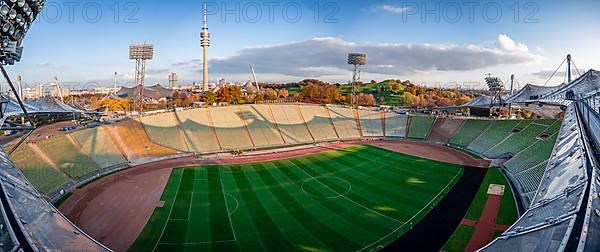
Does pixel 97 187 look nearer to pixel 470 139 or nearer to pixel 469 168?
pixel 469 168

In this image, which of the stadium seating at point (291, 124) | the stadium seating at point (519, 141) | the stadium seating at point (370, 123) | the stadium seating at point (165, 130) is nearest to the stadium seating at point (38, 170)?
the stadium seating at point (165, 130)

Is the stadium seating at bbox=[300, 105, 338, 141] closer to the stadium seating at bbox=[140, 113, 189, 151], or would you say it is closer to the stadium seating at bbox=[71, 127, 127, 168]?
the stadium seating at bbox=[140, 113, 189, 151]

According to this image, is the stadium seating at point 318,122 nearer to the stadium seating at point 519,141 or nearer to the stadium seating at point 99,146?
the stadium seating at point 519,141

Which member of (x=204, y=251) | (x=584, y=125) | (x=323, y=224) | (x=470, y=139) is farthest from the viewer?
(x=470, y=139)

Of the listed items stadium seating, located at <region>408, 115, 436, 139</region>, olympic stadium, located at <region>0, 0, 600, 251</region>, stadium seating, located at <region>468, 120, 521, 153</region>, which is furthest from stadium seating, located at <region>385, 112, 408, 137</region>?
stadium seating, located at <region>468, 120, 521, 153</region>

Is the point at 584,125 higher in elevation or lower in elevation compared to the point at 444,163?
higher

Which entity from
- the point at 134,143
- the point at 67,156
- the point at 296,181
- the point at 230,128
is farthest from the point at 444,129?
the point at 67,156

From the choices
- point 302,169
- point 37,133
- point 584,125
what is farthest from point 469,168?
point 37,133
